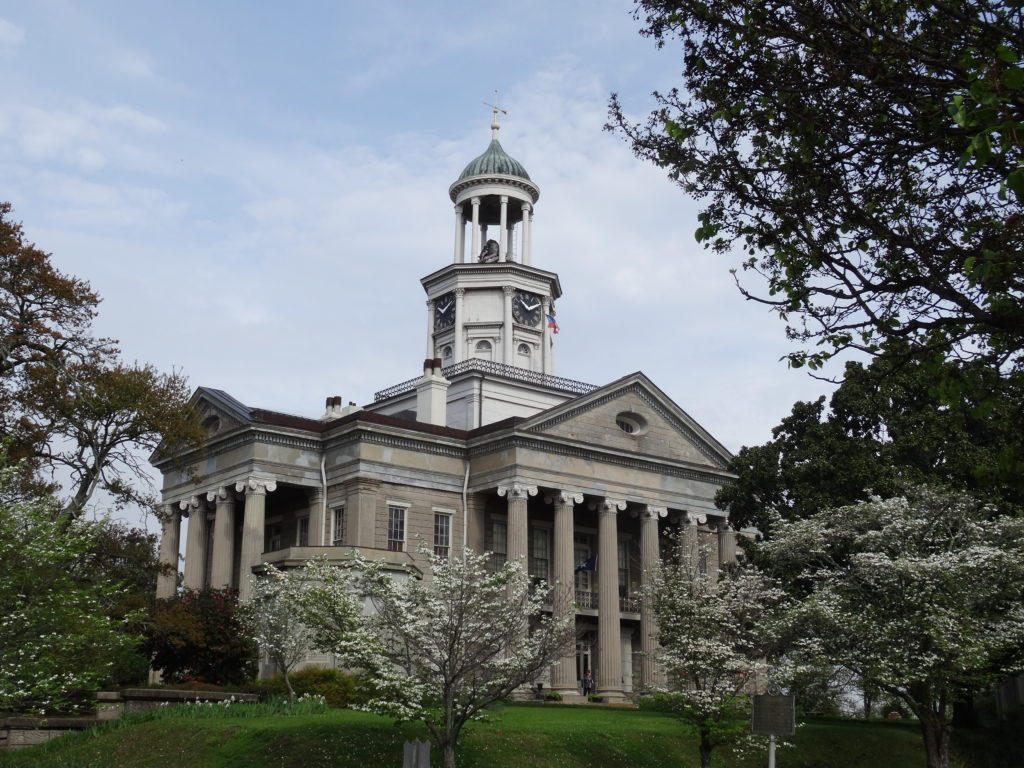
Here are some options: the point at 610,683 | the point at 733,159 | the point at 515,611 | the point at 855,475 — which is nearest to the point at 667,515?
the point at 610,683

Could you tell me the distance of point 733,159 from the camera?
1352cm

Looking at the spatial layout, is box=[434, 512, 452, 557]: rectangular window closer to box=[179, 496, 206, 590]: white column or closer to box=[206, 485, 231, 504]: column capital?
box=[206, 485, 231, 504]: column capital

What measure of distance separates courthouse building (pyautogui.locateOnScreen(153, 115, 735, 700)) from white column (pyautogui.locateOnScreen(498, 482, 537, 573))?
57 mm

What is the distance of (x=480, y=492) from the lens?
5125 centimetres

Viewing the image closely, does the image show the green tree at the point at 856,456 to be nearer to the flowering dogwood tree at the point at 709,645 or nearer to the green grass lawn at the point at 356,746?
the flowering dogwood tree at the point at 709,645

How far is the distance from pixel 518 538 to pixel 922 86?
38118mm

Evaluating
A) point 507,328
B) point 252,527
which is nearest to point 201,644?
point 252,527

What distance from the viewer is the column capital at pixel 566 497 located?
166 ft

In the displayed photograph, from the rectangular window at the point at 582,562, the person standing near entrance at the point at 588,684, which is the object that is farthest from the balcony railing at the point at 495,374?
the person standing near entrance at the point at 588,684

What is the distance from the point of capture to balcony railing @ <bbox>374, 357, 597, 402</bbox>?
203ft

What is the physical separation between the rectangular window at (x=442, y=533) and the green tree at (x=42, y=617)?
25200mm

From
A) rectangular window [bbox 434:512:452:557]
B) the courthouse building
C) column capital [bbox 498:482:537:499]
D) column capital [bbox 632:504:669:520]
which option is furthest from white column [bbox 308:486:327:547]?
column capital [bbox 632:504:669:520]

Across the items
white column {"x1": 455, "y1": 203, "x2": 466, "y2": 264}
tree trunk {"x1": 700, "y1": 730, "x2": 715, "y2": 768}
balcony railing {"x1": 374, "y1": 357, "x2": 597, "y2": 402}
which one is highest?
white column {"x1": 455, "y1": 203, "x2": 466, "y2": 264}

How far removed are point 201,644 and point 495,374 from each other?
2771cm
